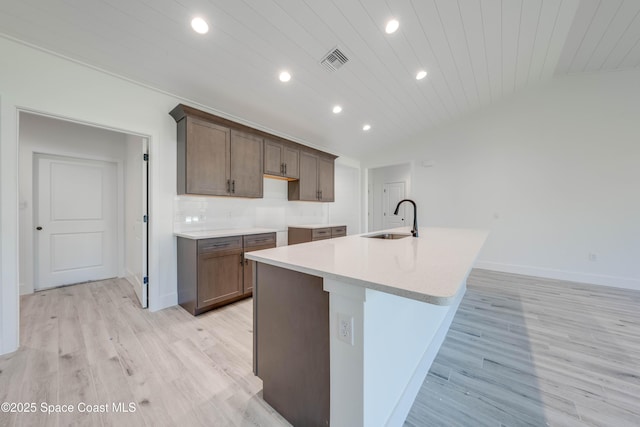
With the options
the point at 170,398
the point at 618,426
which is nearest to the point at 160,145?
the point at 170,398

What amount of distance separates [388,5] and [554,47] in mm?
2656

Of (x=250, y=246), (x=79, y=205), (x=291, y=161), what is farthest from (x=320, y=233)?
(x=79, y=205)

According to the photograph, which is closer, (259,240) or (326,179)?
(259,240)

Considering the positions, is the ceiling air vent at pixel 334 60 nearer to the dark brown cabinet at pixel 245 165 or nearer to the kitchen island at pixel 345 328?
the dark brown cabinet at pixel 245 165

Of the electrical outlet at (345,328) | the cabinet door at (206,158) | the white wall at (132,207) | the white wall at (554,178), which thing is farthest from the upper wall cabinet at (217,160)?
the white wall at (554,178)

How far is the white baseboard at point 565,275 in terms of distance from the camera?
3346 mm

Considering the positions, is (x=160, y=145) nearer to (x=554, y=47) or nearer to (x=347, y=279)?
(x=347, y=279)

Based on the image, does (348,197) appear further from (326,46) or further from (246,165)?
(326,46)

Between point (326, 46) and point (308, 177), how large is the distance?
7.04 feet

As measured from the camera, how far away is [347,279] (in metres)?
0.88

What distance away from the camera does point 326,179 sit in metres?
4.64

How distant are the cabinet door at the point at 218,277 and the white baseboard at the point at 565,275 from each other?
4.39m

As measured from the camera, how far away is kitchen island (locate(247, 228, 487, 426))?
0.90 meters

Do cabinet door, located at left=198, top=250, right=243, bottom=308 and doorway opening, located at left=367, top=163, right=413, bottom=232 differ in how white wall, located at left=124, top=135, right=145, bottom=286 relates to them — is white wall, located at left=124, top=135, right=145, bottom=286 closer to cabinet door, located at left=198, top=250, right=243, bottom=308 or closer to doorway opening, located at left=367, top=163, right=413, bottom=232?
cabinet door, located at left=198, top=250, right=243, bottom=308
